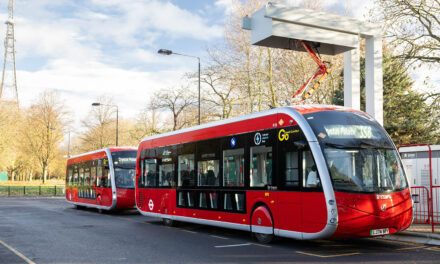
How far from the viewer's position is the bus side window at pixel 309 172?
962 centimetres

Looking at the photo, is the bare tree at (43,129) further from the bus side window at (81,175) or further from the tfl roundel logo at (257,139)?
the tfl roundel logo at (257,139)

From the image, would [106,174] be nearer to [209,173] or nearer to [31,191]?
[209,173]

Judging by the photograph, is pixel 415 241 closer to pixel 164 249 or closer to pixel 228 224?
pixel 228 224

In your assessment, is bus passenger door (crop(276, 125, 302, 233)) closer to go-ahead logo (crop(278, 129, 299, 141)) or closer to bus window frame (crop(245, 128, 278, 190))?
go-ahead logo (crop(278, 129, 299, 141))

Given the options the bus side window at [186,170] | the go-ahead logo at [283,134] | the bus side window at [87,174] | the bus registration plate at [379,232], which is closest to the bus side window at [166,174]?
the bus side window at [186,170]

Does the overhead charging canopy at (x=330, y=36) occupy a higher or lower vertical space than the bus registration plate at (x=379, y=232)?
higher

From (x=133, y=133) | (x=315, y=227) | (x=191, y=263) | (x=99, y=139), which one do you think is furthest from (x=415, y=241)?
(x=99, y=139)

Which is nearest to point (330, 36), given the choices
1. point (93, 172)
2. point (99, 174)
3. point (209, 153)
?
point (209, 153)

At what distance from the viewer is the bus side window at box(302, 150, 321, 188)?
31.6 ft

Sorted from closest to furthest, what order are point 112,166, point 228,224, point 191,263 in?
1. point 191,263
2. point 228,224
3. point 112,166

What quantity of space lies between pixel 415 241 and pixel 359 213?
8.34ft

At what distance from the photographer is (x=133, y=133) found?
47281 mm

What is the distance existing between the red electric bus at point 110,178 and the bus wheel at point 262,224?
457 inches

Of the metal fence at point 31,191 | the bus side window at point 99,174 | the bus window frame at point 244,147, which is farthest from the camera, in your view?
the metal fence at point 31,191
